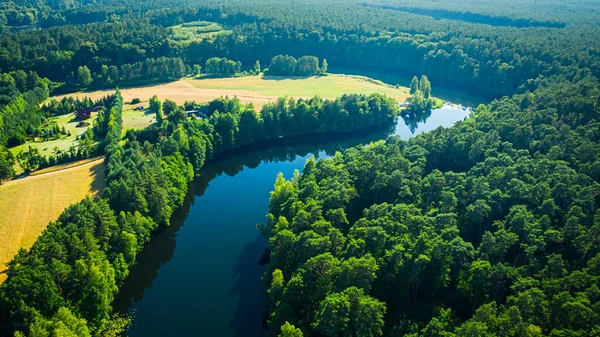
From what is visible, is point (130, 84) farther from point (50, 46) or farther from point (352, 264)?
point (352, 264)

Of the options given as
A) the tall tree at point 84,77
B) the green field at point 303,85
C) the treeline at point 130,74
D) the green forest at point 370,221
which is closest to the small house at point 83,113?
the green forest at point 370,221

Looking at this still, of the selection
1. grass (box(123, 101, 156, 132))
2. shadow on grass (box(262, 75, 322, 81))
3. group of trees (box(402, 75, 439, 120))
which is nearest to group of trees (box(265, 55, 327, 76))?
shadow on grass (box(262, 75, 322, 81))

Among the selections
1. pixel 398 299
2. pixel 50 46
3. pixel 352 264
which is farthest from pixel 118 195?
pixel 50 46

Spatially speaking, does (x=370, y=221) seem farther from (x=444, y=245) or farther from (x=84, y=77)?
(x=84, y=77)

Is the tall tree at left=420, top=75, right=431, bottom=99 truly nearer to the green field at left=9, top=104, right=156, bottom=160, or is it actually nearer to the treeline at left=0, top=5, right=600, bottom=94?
the treeline at left=0, top=5, right=600, bottom=94

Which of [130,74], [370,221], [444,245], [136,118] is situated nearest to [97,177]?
[136,118]

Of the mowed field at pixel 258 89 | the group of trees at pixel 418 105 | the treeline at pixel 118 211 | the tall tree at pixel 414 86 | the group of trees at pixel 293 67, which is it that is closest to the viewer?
the treeline at pixel 118 211

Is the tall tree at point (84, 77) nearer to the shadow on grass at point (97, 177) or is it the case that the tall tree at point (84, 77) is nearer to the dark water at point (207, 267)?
the shadow on grass at point (97, 177)
